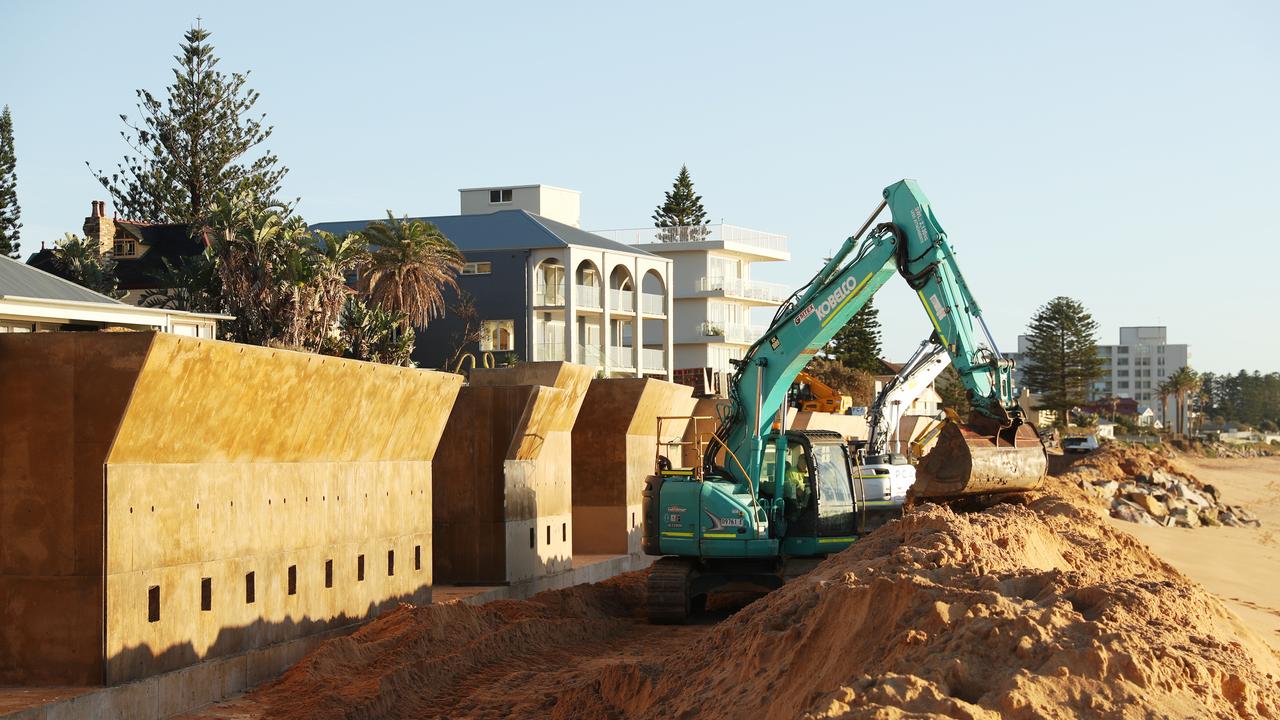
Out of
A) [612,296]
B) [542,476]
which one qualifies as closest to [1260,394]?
[612,296]

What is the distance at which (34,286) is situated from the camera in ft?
83.0

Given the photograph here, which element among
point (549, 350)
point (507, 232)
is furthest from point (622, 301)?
point (507, 232)

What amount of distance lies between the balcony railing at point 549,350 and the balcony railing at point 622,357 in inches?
90.1

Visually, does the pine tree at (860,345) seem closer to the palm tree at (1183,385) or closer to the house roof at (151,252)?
the house roof at (151,252)

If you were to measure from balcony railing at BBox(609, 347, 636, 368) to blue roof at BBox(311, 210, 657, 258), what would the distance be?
411 cm

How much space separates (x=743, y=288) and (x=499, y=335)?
1938 centimetres

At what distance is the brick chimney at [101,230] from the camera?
160ft

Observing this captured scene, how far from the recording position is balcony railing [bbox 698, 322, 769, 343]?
6994cm

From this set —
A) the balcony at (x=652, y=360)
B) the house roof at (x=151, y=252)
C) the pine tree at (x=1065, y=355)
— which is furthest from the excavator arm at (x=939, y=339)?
the pine tree at (x=1065, y=355)

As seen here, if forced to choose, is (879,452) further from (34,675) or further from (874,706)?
(874,706)

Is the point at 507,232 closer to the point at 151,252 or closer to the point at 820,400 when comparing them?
the point at 151,252

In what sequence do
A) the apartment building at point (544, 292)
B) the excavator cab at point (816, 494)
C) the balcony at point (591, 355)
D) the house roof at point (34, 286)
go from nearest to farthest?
1. the excavator cab at point (816, 494)
2. the house roof at point (34, 286)
3. the apartment building at point (544, 292)
4. the balcony at point (591, 355)

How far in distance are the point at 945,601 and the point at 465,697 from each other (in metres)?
5.61

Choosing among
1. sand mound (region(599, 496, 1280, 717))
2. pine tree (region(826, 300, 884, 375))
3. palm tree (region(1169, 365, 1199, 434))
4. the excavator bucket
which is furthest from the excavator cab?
palm tree (region(1169, 365, 1199, 434))
